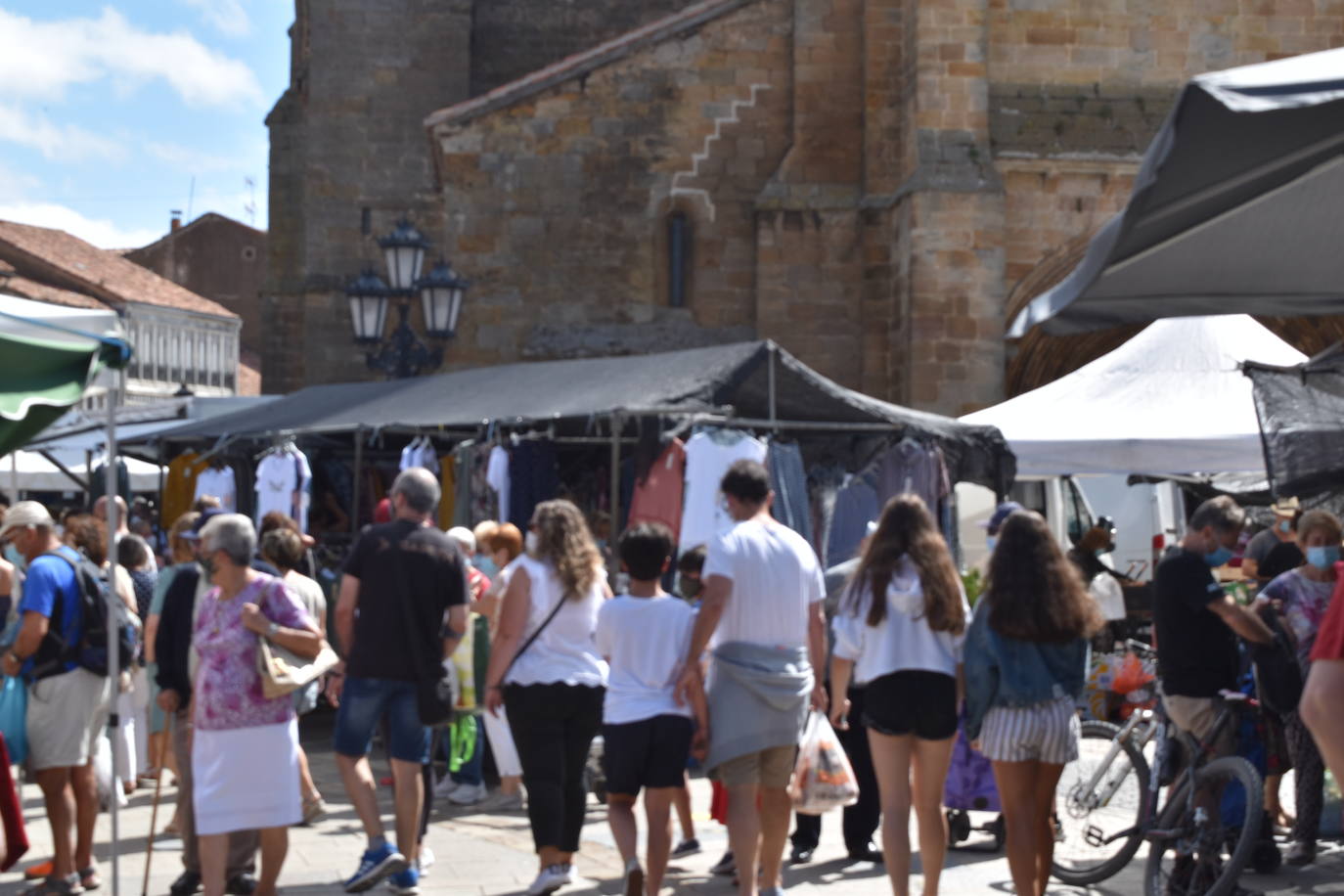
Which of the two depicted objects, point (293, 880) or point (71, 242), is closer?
point (293, 880)

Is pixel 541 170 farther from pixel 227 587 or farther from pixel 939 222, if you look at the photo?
pixel 227 587

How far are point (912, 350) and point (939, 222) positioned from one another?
146cm

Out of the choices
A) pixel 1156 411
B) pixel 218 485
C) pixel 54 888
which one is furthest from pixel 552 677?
pixel 218 485

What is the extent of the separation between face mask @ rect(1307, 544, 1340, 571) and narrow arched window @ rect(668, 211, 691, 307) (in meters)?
14.9

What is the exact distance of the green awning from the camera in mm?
5965

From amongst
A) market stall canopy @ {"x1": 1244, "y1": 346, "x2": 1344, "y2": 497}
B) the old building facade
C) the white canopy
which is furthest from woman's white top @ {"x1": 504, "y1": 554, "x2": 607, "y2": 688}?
the old building facade

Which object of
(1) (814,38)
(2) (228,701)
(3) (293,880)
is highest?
(1) (814,38)

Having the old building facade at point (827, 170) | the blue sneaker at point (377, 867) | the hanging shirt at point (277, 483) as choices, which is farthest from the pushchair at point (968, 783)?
the old building facade at point (827, 170)

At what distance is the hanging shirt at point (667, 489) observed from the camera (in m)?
11.0

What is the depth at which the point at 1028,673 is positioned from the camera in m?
6.44

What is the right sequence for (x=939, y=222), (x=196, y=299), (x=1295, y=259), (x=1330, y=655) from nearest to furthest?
(x=1330, y=655), (x=1295, y=259), (x=939, y=222), (x=196, y=299)

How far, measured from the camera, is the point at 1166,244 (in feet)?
15.0

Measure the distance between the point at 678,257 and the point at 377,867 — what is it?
1553cm

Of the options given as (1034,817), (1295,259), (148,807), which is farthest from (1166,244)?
(148,807)
